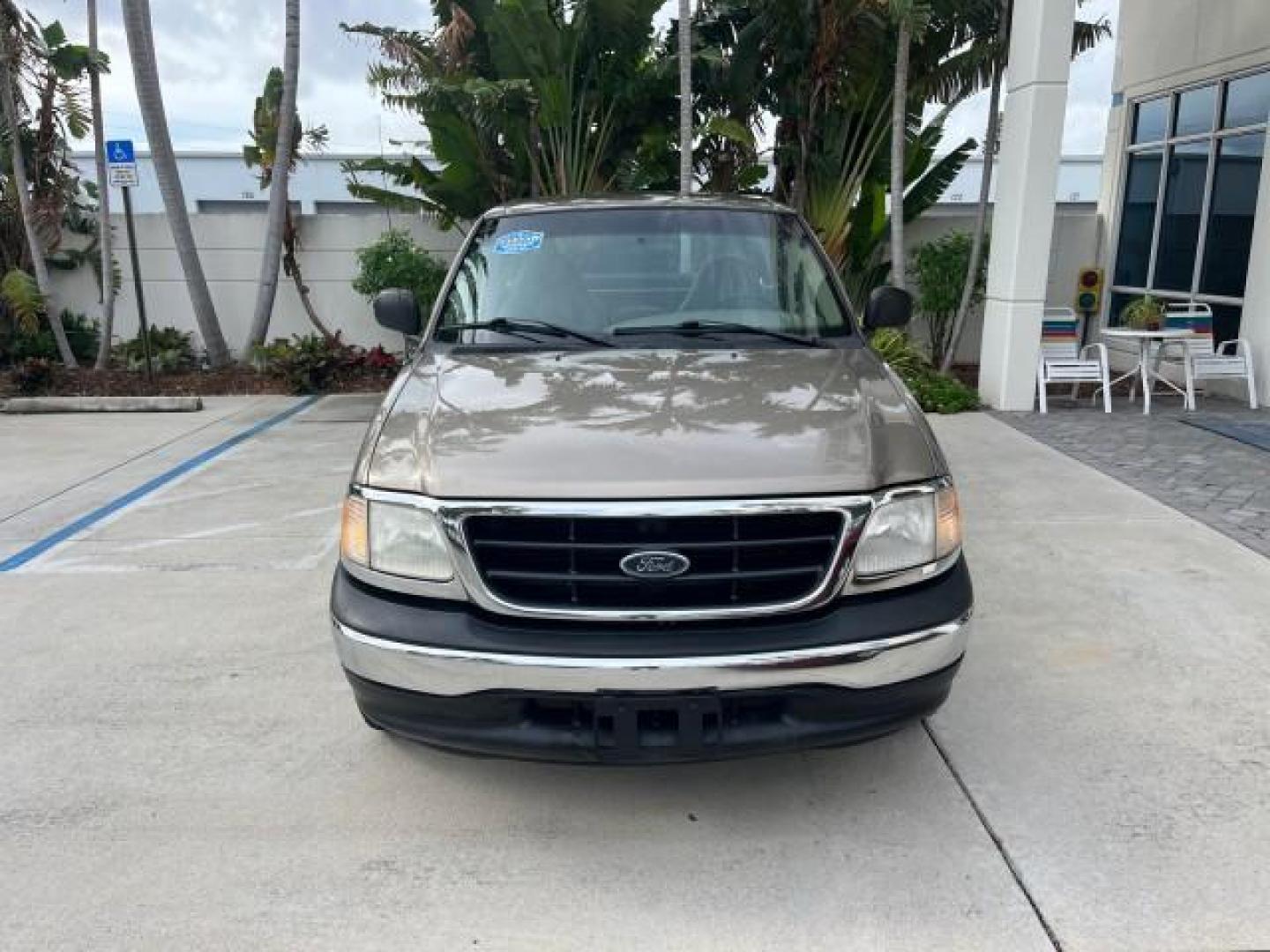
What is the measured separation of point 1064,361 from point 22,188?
11.1 meters

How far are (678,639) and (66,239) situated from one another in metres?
12.2

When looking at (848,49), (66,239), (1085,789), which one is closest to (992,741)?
(1085,789)

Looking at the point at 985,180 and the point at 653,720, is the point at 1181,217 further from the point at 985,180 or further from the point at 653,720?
the point at 653,720

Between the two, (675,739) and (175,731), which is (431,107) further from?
(675,739)

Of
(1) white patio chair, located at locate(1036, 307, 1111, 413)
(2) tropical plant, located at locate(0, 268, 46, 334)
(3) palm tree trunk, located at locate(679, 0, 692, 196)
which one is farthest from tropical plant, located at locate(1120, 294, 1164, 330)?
(2) tropical plant, located at locate(0, 268, 46, 334)

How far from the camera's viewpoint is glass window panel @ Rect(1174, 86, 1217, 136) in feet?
33.3

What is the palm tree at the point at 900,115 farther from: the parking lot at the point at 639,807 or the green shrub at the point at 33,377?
the green shrub at the point at 33,377

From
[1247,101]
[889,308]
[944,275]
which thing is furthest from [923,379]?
[889,308]

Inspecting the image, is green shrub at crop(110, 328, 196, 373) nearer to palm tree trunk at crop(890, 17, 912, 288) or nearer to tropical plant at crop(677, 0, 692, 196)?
tropical plant at crop(677, 0, 692, 196)

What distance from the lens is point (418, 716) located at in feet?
8.80

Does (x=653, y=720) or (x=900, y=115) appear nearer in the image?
(x=653, y=720)

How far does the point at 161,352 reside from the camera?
11.5m

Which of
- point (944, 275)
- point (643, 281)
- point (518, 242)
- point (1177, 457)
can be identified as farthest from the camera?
point (944, 275)

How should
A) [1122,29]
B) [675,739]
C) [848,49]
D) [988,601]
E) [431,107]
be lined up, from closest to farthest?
[675,739] → [988,601] → [848,49] → [431,107] → [1122,29]
